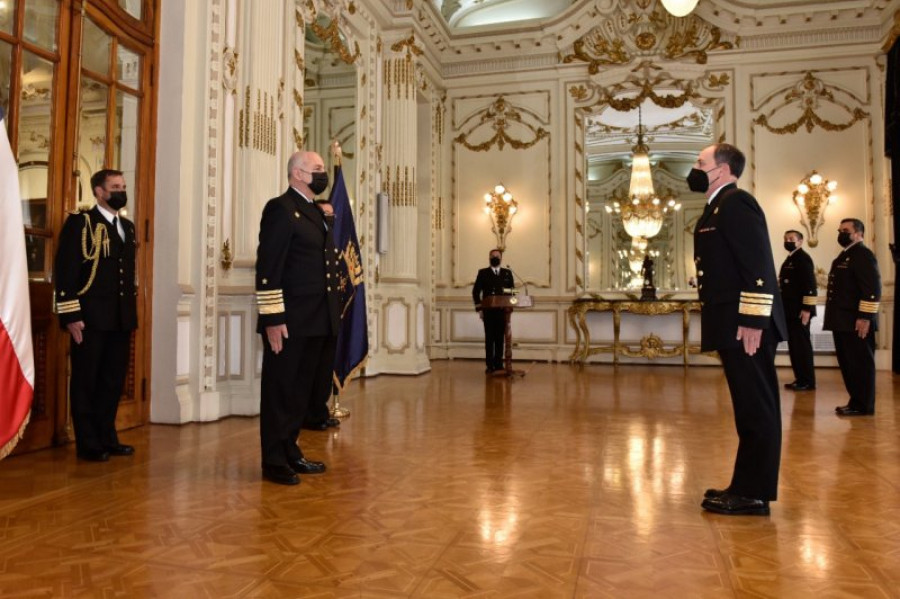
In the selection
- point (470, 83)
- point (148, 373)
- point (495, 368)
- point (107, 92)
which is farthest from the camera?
point (470, 83)

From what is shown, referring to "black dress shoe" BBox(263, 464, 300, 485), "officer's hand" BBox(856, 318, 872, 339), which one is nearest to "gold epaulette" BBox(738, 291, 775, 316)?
"black dress shoe" BBox(263, 464, 300, 485)

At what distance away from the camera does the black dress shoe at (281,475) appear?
3.14 m

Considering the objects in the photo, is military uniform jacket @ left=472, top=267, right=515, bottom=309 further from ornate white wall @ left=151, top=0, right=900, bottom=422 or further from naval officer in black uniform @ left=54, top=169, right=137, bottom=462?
naval officer in black uniform @ left=54, top=169, right=137, bottom=462

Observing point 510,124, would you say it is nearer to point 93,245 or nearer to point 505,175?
point 505,175

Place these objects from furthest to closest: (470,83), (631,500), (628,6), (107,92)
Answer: (470,83) < (628,6) < (107,92) < (631,500)

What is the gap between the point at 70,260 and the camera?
11.7 feet

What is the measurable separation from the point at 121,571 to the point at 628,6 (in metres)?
10.4

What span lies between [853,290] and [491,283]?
165 inches

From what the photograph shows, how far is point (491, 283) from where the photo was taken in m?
8.59

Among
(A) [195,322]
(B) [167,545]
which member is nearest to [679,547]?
(B) [167,545]

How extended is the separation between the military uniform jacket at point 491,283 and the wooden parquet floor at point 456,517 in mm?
3875

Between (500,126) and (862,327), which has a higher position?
(500,126)

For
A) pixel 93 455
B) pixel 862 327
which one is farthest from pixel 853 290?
pixel 93 455

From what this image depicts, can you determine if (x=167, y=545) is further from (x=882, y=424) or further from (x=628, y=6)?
(x=628, y=6)
